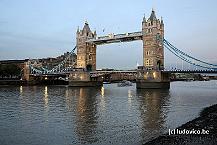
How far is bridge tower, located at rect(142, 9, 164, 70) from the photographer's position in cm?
5679

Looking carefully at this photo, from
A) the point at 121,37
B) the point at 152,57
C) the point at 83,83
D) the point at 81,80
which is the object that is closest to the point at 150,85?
the point at 152,57

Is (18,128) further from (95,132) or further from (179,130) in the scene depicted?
(179,130)

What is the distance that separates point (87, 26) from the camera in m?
72.7

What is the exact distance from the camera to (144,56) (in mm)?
58250

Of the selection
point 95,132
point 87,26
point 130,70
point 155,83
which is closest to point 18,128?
point 95,132

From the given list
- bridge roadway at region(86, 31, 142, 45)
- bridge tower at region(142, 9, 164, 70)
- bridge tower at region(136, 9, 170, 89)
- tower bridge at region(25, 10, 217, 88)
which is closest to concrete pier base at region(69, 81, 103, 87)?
tower bridge at region(25, 10, 217, 88)

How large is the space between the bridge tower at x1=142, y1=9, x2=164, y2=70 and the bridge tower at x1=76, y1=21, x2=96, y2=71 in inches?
603

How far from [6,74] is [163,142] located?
71.3m

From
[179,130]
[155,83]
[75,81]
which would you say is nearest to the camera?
[179,130]

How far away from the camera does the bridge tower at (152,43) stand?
56791 mm

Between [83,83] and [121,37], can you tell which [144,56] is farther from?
[83,83]

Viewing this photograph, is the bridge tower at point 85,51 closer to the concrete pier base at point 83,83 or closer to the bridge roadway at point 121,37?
the concrete pier base at point 83,83

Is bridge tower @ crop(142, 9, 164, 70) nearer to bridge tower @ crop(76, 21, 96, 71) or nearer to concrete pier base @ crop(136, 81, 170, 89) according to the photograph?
concrete pier base @ crop(136, 81, 170, 89)

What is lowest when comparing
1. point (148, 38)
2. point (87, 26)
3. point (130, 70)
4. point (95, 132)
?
point (95, 132)
